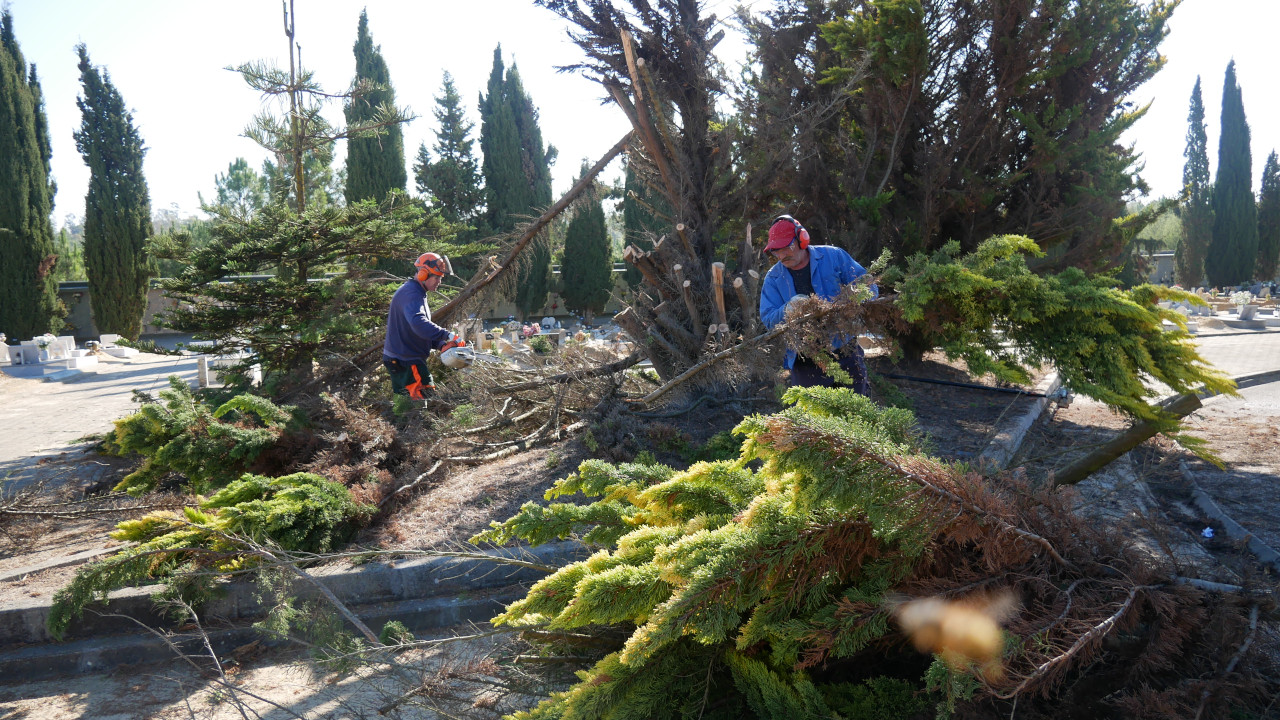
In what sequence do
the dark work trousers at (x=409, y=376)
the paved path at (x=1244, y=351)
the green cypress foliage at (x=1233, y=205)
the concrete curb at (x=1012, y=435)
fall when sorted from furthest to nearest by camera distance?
the green cypress foliage at (x=1233, y=205)
the paved path at (x=1244, y=351)
the dark work trousers at (x=409, y=376)
the concrete curb at (x=1012, y=435)

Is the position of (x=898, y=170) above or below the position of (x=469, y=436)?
above

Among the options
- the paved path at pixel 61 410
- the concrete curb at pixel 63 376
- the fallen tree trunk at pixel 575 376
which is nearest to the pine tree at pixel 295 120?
the paved path at pixel 61 410

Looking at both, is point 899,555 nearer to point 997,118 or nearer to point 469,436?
point 469,436

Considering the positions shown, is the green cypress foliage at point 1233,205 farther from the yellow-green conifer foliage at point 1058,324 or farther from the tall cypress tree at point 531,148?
the yellow-green conifer foliage at point 1058,324

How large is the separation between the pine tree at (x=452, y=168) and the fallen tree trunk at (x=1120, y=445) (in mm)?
29835

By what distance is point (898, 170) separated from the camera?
802 centimetres

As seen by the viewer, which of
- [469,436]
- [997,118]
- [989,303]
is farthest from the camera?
[997,118]

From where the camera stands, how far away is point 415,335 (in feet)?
22.6

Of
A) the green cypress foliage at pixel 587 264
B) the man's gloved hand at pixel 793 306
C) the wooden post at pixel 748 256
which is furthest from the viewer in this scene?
the green cypress foliage at pixel 587 264

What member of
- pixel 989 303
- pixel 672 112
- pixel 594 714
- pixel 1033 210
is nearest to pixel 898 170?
pixel 1033 210

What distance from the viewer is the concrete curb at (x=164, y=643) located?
10.8 feet

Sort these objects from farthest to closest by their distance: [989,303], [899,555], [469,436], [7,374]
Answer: [7,374] < [469,436] < [989,303] < [899,555]

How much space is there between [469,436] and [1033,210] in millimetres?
6547

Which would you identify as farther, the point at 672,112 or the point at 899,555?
the point at 672,112
